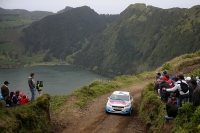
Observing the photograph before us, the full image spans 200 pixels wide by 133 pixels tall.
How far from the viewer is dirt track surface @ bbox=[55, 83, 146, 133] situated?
1501 centimetres

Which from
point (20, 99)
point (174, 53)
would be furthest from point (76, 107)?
point (174, 53)

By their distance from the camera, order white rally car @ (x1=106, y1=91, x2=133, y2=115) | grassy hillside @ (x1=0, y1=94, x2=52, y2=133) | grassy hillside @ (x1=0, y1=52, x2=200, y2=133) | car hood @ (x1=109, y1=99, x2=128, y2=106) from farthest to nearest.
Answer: car hood @ (x1=109, y1=99, x2=128, y2=106) → white rally car @ (x1=106, y1=91, x2=133, y2=115) → grassy hillside @ (x1=0, y1=94, x2=52, y2=133) → grassy hillside @ (x1=0, y1=52, x2=200, y2=133)

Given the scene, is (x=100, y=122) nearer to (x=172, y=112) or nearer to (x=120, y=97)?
(x=120, y=97)

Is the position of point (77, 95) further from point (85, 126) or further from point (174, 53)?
point (174, 53)

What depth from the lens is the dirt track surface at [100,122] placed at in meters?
15.0

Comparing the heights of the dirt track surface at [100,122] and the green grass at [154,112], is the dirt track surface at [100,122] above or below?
below

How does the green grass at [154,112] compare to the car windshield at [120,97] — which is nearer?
the green grass at [154,112]

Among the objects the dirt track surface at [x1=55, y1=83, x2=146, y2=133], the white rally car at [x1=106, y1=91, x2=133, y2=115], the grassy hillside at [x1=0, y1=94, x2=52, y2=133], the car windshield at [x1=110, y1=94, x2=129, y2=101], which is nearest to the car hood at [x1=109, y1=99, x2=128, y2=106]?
the white rally car at [x1=106, y1=91, x2=133, y2=115]

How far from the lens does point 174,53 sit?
562ft

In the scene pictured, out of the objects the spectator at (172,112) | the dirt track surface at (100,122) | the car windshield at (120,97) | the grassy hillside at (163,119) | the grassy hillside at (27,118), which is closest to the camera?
the grassy hillside at (163,119)

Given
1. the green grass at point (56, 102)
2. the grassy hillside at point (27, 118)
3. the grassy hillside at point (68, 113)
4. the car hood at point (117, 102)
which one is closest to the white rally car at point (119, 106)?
the car hood at point (117, 102)

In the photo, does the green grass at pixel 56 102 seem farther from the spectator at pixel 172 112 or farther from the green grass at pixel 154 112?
the spectator at pixel 172 112

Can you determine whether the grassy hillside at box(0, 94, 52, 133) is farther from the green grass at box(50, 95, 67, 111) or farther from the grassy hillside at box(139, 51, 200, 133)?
the grassy hillside at box(139, 51, 200, 133)

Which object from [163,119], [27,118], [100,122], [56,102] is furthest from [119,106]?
[27,118]
